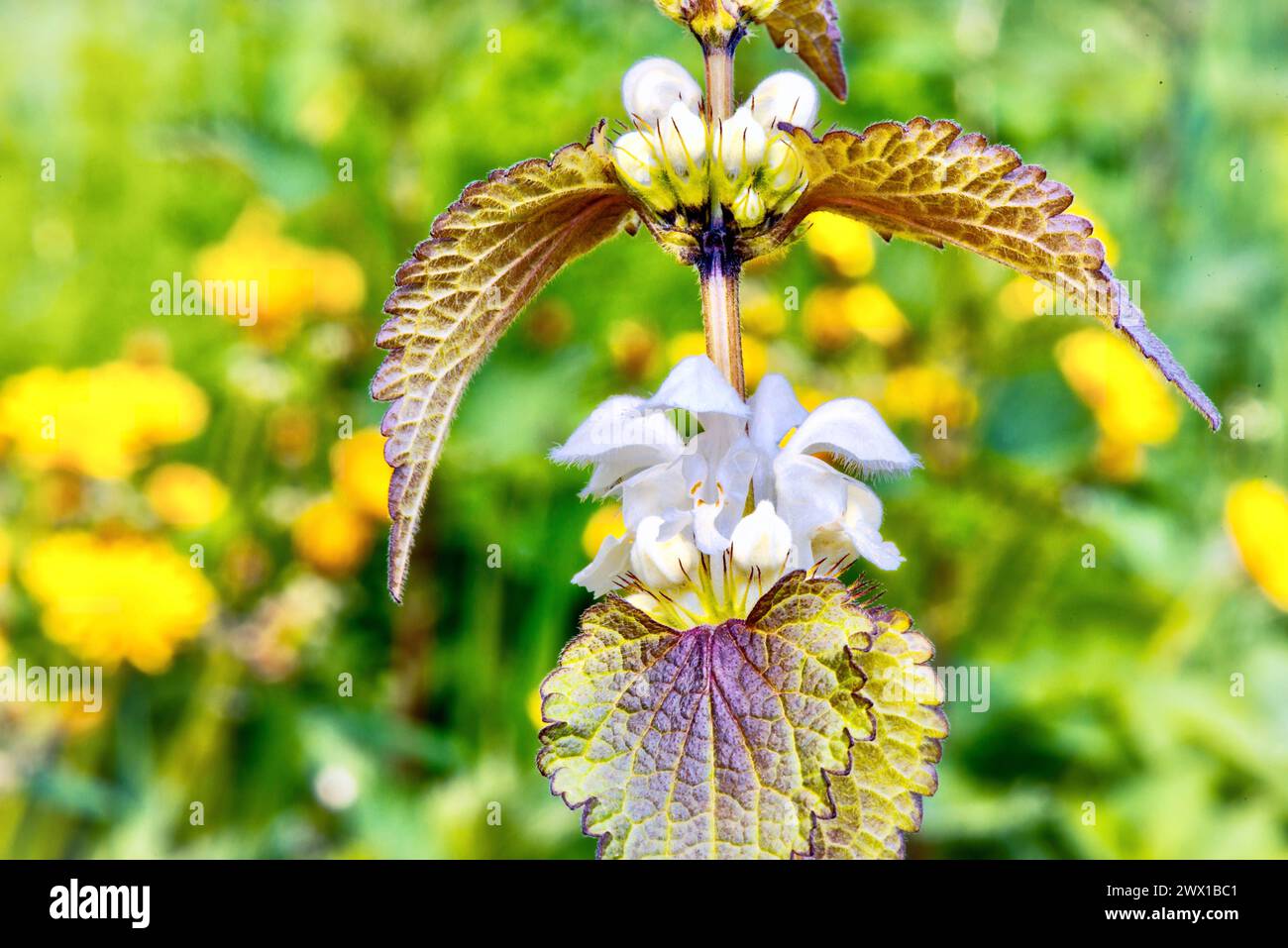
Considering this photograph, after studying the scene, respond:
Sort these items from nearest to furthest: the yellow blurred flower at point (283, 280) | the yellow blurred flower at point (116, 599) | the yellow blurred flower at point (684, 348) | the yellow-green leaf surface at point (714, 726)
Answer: the yellow-green leaf surface at point (714, 726), the yellow blurred flower at point (116, 599), the yellow blurred flower at point (684, 348), the yellow blurred flower at point (283, 280)

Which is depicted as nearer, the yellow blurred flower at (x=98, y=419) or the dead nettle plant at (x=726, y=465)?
the dead nettle plant at (x=726, y=465)

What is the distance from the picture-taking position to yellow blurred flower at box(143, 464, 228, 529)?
1.39 meters

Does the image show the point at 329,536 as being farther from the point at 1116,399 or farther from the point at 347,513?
the point at 1116,399

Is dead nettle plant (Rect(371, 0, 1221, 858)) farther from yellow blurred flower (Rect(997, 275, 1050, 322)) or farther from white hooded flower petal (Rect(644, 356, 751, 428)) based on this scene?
yellow blurred flower (Rect(997, 275, 1050, 322))

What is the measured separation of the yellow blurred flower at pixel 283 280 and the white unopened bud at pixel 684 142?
1187 mm

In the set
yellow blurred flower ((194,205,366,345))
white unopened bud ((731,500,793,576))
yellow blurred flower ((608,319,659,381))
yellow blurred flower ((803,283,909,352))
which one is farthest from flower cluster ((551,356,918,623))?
yellow blurred flower ((194,205,366,345))

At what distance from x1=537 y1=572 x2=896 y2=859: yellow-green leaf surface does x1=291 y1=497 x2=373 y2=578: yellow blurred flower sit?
3.59ft

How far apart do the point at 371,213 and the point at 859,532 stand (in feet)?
4.50

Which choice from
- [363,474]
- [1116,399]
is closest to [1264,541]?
[1116,399]

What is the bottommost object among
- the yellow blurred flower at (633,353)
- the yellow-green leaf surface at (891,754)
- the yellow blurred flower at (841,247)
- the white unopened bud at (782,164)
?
the yellow-green leaf surface at (891,754)

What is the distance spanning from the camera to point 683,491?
0.42 metres

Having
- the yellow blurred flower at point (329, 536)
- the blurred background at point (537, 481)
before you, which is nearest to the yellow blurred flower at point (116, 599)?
the blurred background at point (537, 481)

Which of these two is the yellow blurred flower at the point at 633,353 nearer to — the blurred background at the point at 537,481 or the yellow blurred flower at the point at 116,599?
the blurred background at the point at 537,481

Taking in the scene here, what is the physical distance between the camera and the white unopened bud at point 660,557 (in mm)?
396
